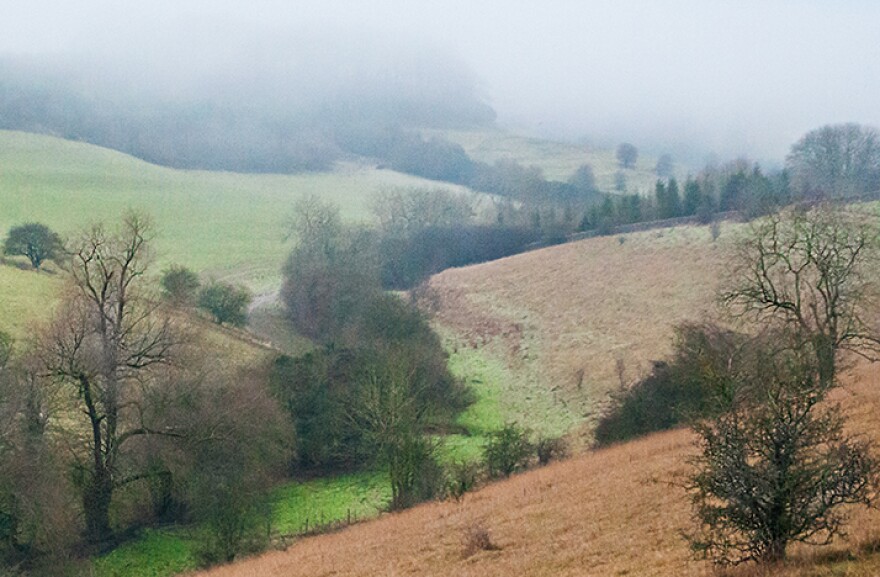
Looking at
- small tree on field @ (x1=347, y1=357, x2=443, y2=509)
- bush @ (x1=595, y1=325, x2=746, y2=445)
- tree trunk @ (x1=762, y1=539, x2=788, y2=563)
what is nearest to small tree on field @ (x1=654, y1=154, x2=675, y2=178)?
bush @ (x1=595, y1=325, x2=746, y2=445)

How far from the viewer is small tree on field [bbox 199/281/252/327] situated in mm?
51312

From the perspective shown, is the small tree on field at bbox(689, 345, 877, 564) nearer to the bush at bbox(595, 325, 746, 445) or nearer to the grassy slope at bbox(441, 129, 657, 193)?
Result: the bush at bbox(595, 325, 746, 445)

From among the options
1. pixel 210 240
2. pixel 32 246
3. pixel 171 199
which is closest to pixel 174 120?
pixel 171 199

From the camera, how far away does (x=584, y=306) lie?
55.6 m

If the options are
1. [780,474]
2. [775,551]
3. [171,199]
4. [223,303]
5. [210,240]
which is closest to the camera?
[780,474]

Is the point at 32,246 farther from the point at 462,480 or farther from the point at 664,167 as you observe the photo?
the point at 664,167

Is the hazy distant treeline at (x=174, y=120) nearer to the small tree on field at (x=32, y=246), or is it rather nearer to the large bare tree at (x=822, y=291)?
the small tree on field at (x=32, y=246)

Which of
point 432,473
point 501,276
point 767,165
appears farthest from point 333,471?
point 767,165

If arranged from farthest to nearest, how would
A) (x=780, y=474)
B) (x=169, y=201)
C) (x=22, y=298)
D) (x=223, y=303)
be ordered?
Result: 1. (x=169, y=201)
2. (x=223, y=303)
3. (x=22, y=298)
4. (x=780, y=474)

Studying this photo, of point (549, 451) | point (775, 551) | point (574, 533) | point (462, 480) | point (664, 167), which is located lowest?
point (549, 451)

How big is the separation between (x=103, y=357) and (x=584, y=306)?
39530 mm

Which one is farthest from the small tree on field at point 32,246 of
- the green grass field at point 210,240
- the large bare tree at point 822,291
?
the large bare tree at point 822,291

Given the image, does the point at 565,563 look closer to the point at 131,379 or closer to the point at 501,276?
the point at 131,379

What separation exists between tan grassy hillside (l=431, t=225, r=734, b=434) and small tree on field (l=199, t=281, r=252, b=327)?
17.3 m
